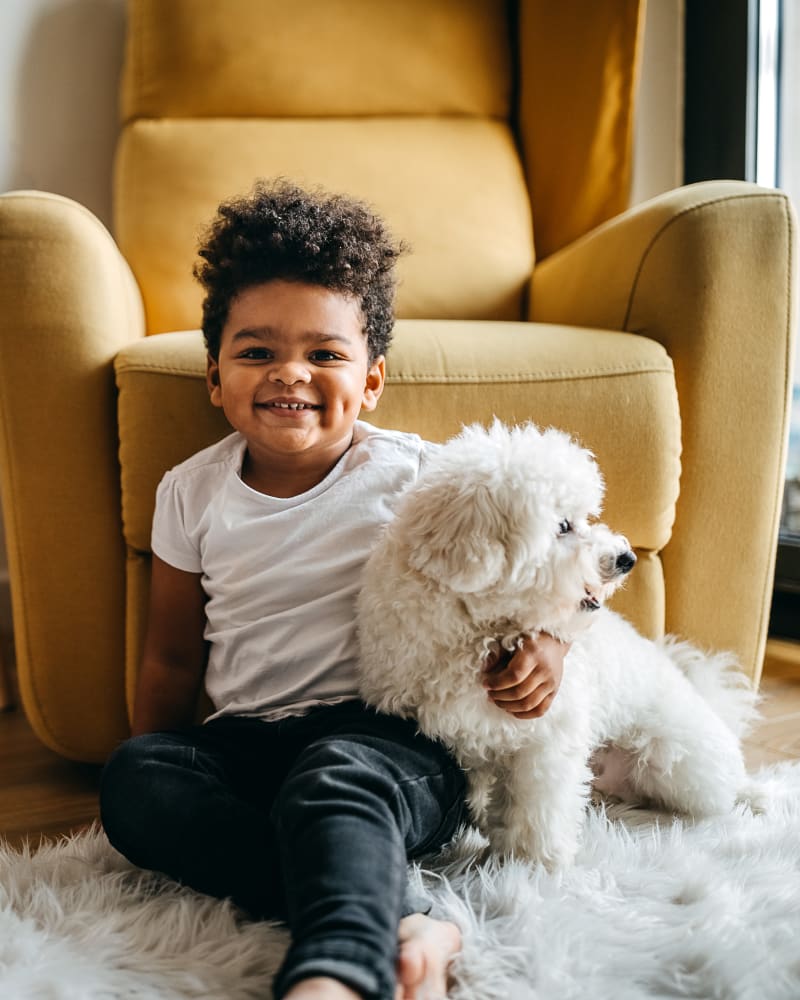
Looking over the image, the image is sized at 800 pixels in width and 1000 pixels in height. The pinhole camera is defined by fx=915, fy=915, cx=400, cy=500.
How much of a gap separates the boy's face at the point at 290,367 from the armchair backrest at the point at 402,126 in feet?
2.29

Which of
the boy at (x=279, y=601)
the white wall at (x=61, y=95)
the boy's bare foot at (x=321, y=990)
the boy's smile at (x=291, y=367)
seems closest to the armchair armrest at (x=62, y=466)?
the boy at (x=279, y=601)

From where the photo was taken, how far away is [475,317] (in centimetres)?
200

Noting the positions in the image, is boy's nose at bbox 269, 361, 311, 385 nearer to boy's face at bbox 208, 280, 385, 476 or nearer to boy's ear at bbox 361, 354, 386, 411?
boy's face at bbox 208, 280, 385, 476

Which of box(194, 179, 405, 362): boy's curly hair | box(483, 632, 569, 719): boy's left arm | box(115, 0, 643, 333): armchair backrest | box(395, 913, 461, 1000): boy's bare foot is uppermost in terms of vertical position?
box(115, 0, 643, 333): armchair backrest

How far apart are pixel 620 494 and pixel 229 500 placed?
1.88ft

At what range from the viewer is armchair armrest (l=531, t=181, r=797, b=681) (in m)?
1.42

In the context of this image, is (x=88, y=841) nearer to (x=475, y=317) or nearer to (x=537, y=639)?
(x=537, y=639)

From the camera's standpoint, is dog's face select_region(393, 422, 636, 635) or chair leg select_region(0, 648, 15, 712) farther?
chair leg select_region(0, 648, 15, 712)

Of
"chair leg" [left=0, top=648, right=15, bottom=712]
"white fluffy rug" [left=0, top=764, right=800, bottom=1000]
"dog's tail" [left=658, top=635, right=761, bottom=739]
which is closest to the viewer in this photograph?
"white fluffy rug" [left=0, top=764, right=800, bottom=1000]

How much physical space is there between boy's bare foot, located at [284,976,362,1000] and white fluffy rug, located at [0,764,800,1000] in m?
0.16

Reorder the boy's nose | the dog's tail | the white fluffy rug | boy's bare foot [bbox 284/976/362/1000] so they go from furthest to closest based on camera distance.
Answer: the dog's tail, the boy's nose, the white fluffy rug, boy's bare foot [bbox 284/976/362/1000]

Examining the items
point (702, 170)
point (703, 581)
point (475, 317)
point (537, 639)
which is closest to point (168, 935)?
point (537, 639)

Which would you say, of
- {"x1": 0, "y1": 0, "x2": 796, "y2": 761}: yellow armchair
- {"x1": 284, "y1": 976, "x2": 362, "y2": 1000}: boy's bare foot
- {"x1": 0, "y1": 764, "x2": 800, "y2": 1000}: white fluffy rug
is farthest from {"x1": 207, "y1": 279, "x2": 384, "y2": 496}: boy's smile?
{"x1": 284, "y1": 976, "x2": 362, "y2": 1000}: boy's bare foot

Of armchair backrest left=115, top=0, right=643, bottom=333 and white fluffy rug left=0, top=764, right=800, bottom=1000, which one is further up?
armchair backrest left=115, top=0, right=643, bottom=333
